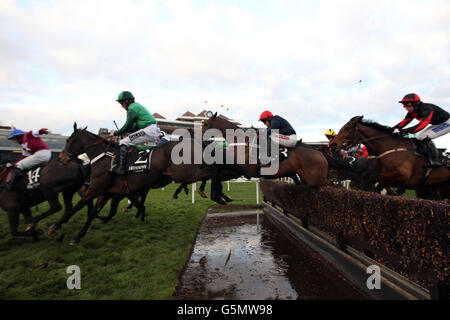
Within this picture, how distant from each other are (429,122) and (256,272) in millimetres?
4694

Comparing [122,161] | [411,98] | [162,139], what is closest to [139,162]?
[122,161]

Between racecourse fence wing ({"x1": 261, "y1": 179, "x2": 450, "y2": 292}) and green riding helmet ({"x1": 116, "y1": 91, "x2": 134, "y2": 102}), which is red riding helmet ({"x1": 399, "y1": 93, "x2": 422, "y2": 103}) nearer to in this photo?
racecourse fence wing ({"x1": 261, "y1": 179, "x2": 450, "y2": 292})

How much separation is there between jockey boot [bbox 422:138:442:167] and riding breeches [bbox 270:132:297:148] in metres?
2.64

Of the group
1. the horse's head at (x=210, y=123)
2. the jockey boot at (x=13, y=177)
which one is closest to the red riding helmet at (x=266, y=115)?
the horse's head at (x=210, y=123)

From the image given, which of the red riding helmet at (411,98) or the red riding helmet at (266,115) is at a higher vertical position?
the red riding helmet at (411,98)

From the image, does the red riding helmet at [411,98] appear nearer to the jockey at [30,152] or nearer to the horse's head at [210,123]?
the horse's head at [210,123]

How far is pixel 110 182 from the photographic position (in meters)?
5.54

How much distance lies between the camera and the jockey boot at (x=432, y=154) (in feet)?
18.1

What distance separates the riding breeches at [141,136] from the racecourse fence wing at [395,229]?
139 inches

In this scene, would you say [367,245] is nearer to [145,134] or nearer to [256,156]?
[256,156]

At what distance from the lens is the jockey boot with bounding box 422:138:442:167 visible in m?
5.52

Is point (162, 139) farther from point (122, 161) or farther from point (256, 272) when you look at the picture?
point (256, 272)

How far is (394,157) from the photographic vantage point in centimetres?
583

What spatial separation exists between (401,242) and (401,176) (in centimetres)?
331
